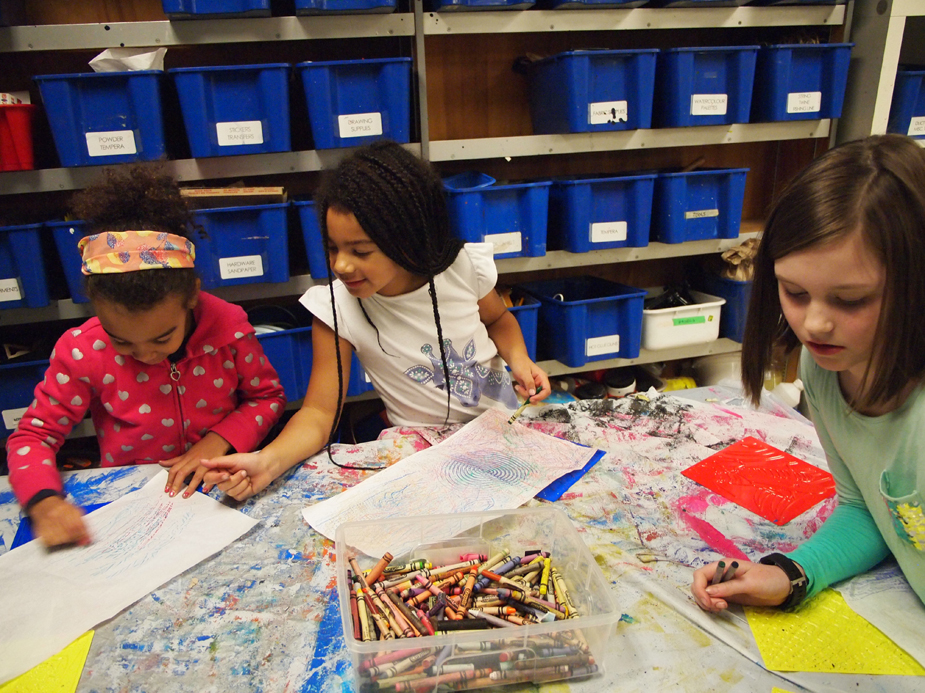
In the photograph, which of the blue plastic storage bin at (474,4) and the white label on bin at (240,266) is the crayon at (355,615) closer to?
the white label on bin at (240,266)

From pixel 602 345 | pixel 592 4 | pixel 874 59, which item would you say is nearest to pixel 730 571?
pixel 602 345

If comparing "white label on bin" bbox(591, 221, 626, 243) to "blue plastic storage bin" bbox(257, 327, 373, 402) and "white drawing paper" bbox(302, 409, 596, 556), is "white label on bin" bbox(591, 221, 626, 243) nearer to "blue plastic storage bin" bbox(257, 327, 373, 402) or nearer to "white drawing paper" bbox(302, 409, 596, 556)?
"blue plastic storage bin" bbox(257, 327, 373, 402)

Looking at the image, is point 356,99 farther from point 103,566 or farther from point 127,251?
point 103,566

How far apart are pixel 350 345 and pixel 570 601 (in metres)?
0.70

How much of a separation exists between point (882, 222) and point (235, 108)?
1.49 meters

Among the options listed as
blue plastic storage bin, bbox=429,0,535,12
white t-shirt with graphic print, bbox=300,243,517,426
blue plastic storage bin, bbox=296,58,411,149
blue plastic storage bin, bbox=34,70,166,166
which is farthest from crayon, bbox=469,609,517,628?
blue plastic storage bin, bbox=429,0,535,12

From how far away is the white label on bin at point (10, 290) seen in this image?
5.09ft

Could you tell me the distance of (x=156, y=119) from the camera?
5.03 feet

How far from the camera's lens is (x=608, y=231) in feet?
6.32

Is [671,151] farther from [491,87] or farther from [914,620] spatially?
[914,620]

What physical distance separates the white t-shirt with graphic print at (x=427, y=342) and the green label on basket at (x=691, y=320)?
1030mm

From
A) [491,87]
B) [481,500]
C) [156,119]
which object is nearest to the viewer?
[481,500]

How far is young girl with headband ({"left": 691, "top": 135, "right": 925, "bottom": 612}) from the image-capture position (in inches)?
23.2

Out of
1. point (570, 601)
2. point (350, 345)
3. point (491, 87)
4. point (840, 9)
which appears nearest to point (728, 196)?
point (840, 9)
